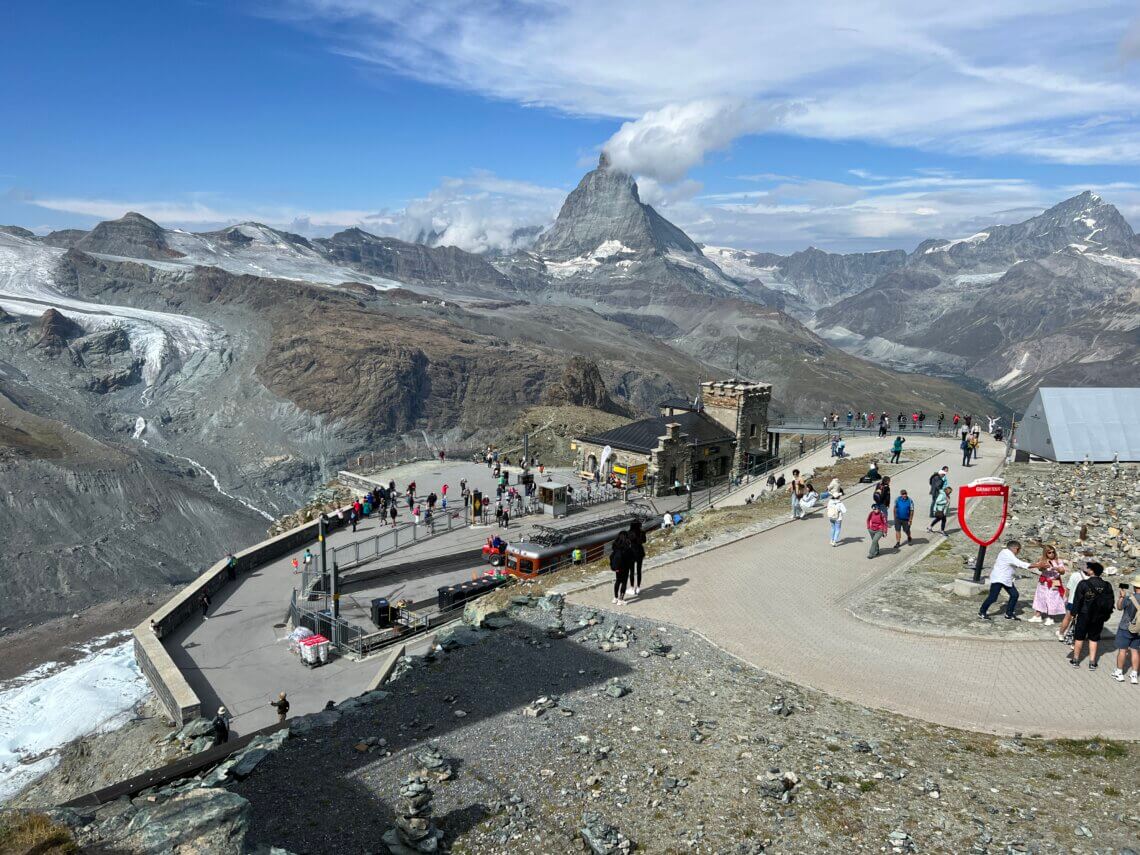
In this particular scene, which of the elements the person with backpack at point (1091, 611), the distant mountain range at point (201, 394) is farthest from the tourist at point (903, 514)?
the distant mountain range at point (201, 394)

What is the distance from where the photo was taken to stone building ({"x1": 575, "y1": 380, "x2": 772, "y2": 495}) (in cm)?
3603

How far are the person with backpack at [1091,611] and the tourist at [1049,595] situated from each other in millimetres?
1322

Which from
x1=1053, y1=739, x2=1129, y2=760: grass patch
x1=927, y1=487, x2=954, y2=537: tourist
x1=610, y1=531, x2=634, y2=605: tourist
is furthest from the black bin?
x1=1053, y1=739, x2=1129, y2=760: grass patch

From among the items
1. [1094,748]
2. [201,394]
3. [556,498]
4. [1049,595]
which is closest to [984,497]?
[1049,595]

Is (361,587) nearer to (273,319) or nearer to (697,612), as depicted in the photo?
(697,612)

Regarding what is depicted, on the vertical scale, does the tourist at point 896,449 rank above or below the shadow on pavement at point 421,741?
above

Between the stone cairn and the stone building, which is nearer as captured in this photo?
the stone cairn

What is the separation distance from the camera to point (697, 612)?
42.7 ft

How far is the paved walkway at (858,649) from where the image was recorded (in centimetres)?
A: 924

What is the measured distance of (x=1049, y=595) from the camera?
11531 mm

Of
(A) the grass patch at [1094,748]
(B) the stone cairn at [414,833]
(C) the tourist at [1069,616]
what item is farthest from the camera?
(C) the tourist at [1069,616]

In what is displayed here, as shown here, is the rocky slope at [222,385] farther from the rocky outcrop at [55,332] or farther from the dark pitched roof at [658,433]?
the dark pitched roof at [658,433]

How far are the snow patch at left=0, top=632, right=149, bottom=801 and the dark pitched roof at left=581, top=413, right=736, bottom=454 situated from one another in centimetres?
2260

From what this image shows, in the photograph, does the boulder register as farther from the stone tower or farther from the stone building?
the stone tower
